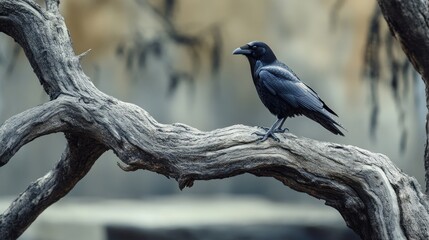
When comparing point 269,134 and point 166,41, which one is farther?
point 166,41

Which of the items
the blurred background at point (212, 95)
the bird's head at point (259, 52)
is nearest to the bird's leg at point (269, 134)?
the bird's head at point (259, 52)

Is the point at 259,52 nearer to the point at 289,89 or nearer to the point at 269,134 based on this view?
the point at 289,89

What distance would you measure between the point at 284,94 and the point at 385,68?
2837mm

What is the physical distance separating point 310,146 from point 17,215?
143cm

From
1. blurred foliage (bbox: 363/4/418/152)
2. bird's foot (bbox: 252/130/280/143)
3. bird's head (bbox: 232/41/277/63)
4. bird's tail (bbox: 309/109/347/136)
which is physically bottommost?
bird's foot (bbox: 252/130/280/143)

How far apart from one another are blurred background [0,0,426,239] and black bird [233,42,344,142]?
240cm

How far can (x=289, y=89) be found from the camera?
3.41 metres

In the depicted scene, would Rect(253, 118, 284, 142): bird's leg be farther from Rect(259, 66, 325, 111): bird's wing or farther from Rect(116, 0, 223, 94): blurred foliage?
Rect(116, 0, 223, 94): blurred foliage

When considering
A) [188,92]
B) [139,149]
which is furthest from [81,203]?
[139,149]

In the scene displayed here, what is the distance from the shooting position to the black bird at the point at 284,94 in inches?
132

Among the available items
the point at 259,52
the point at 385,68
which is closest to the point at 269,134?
the point at 259,52

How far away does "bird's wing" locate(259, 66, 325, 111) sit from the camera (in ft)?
11.0

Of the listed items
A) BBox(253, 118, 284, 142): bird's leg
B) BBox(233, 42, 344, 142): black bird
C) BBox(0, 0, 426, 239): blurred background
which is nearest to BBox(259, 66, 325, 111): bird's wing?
BBox(233, 42, 344, 142): black bird

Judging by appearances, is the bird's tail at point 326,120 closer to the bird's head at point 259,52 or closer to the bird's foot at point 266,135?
the bird's foot at point 266,135
